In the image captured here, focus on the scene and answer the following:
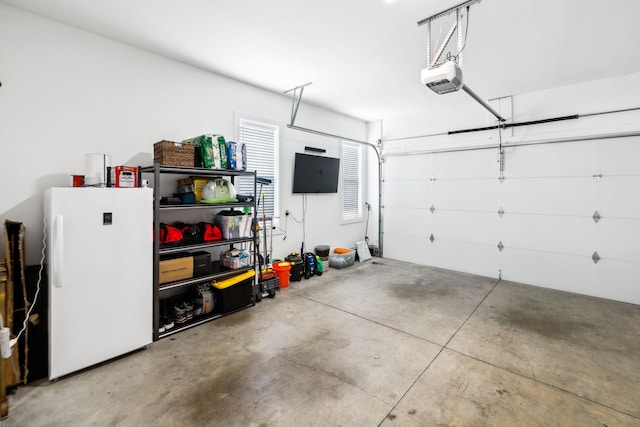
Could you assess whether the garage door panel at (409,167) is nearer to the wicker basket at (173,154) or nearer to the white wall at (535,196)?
the white wall at (535,196)

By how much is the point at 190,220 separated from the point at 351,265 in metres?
3.44

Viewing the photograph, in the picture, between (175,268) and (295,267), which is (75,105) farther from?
(295,267)

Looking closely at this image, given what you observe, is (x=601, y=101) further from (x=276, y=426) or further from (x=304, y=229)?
(x=276, y=426)

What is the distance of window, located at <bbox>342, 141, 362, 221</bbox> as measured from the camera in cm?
645

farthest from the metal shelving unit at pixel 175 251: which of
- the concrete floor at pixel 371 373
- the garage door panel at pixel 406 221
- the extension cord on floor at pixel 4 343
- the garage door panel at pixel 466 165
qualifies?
the garage door panel at pixel 466 165

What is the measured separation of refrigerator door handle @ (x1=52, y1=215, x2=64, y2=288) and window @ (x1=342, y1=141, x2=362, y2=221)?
16.0 feet

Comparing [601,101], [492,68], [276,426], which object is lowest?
[276,426]

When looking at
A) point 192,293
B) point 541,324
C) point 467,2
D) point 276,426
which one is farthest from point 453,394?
point 467,2

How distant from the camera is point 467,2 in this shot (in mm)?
2443

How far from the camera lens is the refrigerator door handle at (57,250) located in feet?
7.13

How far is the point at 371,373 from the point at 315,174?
374cm

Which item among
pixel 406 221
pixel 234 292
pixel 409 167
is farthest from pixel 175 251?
pixel 409 167

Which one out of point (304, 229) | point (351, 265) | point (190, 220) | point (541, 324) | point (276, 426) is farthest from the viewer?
point (351, 265)

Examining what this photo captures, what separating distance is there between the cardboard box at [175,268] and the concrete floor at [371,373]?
62cm
